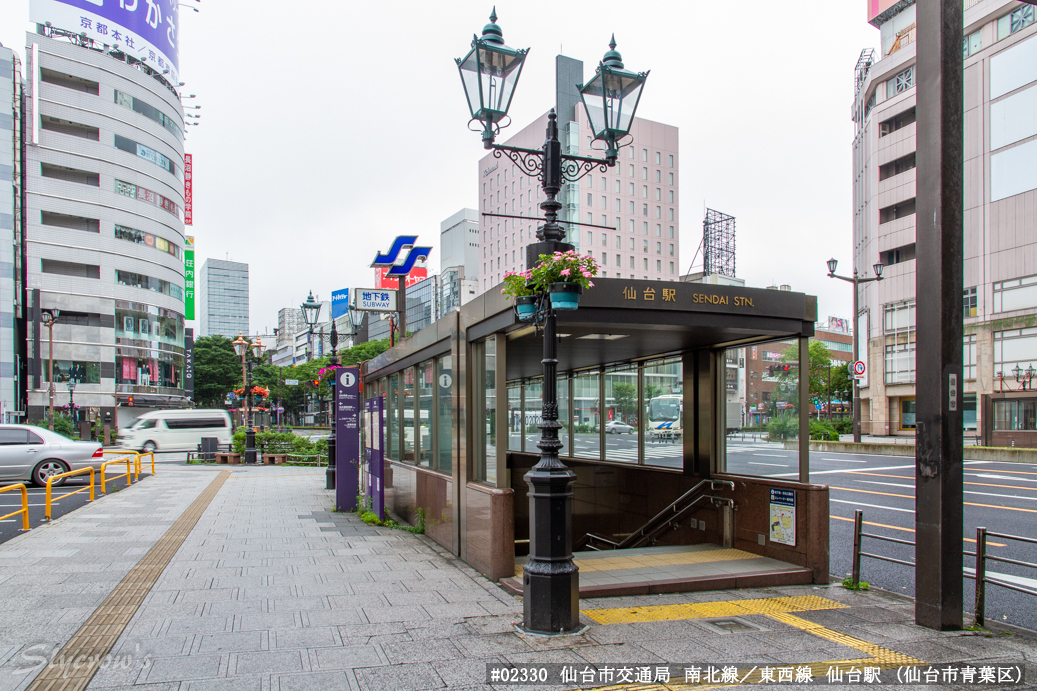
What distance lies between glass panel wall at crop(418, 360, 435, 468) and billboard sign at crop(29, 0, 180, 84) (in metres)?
59.9

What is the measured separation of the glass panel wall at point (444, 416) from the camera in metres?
9.68

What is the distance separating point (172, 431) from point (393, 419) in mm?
29621

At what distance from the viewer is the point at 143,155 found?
2301 inches

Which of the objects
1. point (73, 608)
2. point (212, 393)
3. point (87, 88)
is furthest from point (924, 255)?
point (212, 393)

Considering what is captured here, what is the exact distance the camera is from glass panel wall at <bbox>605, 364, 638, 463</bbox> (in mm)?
11117

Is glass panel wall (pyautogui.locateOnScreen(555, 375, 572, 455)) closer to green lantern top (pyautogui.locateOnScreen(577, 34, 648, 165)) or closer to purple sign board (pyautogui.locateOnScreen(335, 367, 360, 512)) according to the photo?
purple sign board (pyautogui.locateOnScreen(335, 367, 360, 512))

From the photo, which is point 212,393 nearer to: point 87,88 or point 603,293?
point 87,88

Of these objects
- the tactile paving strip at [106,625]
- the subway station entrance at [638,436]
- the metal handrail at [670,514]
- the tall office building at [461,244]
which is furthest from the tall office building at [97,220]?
the tall office building at [461,244]

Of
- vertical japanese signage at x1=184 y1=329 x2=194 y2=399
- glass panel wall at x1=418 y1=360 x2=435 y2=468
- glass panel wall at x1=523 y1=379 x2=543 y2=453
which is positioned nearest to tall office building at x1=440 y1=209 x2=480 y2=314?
vertical japanese signage at x1=184 y1=329 x2=194 y2=399

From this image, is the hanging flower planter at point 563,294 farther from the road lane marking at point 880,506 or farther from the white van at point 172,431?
the white van at point 172,431

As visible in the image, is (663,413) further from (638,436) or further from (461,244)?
(461,244)

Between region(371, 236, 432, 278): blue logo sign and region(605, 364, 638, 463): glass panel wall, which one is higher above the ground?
region(371, 236, 432, 278): blue logo sign

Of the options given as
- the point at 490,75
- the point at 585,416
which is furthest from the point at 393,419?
the point at 490,75

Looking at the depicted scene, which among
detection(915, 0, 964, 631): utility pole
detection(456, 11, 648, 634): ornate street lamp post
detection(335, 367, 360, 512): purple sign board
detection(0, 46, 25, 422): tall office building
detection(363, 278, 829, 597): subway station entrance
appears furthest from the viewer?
→ detection(0, 46, 25, 422): tall office building
